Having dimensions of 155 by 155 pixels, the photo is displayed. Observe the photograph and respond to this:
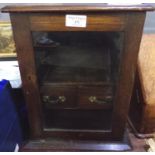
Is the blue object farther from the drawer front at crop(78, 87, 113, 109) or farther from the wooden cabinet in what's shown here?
the drawer front at crop(78, 87, 113, 109)

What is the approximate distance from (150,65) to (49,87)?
609 mm

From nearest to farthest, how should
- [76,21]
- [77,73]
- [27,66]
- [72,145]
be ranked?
1. [76,21]
2. [27,66]
3. [77,73]
4. [72,145]

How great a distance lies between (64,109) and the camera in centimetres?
120

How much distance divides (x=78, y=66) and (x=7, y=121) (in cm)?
44

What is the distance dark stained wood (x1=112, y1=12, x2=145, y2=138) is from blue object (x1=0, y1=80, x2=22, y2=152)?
0.53 metres

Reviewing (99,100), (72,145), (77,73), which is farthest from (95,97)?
(72,145)

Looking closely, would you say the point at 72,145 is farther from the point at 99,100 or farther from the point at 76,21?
the point at 76,21

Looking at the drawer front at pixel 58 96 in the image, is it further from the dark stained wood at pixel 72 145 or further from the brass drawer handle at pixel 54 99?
the dark stained wood at pixel 72 145

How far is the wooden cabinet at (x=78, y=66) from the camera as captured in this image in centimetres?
87

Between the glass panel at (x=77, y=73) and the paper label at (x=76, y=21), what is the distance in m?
0.06

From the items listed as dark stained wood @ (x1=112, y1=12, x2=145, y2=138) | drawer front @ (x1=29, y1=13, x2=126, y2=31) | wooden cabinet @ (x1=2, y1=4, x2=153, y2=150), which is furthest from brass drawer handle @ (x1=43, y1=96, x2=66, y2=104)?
drawer front @ (x1=29, y1=13, x2=126, y2=31)

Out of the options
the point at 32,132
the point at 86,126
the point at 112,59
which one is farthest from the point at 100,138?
the point at 112,59

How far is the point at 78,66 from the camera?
1.10 meters

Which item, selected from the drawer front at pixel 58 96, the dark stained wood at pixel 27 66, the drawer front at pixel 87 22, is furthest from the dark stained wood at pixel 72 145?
the drawer front at pixel 87 22
